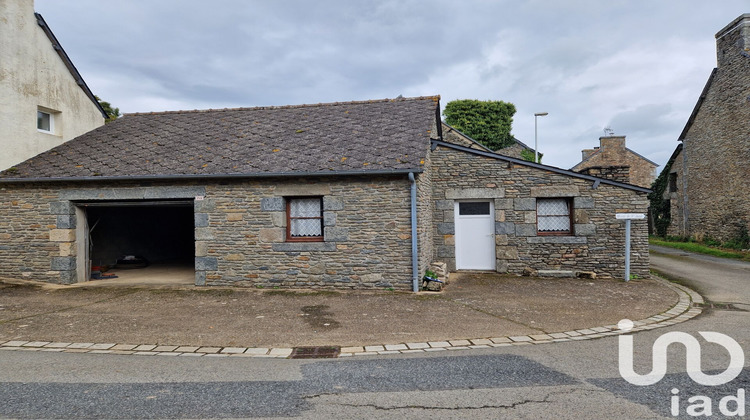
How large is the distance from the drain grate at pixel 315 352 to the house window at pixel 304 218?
4.40 meters

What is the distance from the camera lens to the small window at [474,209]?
11.3m

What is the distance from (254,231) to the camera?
955 cm

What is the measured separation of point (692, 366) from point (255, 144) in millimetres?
9335

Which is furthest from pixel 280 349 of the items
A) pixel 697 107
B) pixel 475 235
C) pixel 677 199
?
pixel 677 199

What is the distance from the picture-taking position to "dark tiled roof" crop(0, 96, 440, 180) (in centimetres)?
955

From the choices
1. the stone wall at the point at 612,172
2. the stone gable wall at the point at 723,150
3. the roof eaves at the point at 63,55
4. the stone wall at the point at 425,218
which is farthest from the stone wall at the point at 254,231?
the stone gable wall at the point at 723,150

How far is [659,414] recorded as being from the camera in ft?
11.3

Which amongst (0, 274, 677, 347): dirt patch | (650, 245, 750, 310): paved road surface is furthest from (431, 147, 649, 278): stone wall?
(650, 245, 750, 310): paved road surface

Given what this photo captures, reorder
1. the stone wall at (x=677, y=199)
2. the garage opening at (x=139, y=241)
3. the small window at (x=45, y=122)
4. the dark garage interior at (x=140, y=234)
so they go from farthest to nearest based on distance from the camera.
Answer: the stone wall at (x=677, y=199) < the dark garage interior at (x=140, y=234) < the small window at (x=45, y=122) < the garage opening at (x=139, y=241)

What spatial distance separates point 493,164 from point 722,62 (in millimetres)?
12799

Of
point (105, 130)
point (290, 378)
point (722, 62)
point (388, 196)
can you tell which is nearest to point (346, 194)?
point (388, 196)

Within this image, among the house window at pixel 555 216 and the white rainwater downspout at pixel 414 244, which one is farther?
the house window at pixel 555 216

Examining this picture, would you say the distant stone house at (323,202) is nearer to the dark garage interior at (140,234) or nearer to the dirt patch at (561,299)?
the dark garage interior at (140,234)

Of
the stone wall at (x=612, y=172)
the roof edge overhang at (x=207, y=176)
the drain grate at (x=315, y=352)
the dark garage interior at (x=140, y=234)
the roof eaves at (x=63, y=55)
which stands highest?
the roof eaves at (x=63, y=55)
